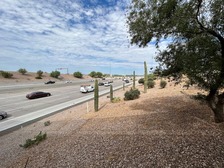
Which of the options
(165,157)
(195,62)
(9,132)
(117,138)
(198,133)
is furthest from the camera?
(9,132)

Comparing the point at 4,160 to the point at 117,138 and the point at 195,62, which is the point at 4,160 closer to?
the point at 117,138

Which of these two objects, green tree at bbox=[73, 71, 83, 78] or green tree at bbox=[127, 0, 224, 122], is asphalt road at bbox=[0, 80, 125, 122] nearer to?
green tree at bbox=[127, 0, 224, 122]

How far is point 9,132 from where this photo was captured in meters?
13.7

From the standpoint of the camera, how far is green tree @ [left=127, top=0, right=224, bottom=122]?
6.03 m

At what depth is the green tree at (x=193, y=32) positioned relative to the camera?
6027mm

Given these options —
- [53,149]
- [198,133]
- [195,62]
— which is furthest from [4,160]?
[195,62]

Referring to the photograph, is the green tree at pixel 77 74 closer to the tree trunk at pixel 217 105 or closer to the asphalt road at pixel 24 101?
the asphalt road at pixel 24 101

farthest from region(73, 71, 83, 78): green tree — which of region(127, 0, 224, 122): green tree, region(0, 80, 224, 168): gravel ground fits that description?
region(127, 0, 224, 122): green tree

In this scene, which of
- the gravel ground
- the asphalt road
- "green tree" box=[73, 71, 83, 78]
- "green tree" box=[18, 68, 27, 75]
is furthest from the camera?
"green tree" box=[73, 71, 83, 78]

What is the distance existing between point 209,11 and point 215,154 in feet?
15.3

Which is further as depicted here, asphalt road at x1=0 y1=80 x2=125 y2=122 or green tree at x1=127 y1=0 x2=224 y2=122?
asphalt road at x1=0 y1=80 x2=125 y2=122

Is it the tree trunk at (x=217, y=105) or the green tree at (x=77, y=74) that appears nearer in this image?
the tree trunk at (x=217, y=105)

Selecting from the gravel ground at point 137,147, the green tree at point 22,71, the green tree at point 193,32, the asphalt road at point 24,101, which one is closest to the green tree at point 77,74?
the green tree at point 22,71

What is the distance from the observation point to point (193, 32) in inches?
256
